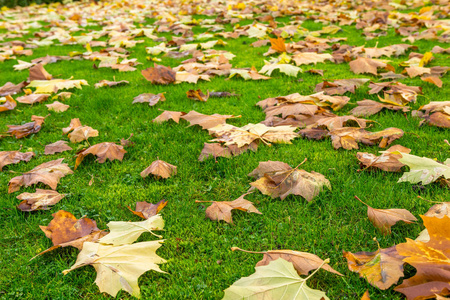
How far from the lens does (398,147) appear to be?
6.68ft

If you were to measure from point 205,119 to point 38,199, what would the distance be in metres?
1.28

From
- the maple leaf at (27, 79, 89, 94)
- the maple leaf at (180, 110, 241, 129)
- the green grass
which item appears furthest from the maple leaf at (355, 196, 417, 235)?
the maple leaf at (27, 79, 89, 94)

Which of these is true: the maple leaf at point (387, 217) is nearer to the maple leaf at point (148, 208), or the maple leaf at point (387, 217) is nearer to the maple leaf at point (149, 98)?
the maple leaf at point (148, 208)

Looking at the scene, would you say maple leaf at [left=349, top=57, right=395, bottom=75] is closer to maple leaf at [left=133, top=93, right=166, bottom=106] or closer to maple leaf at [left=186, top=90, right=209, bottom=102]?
maple leaf at [left=186, top=90, right=209, bottom=102]

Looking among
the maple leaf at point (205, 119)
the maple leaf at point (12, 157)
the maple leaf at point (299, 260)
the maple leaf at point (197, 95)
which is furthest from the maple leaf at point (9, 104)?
the maple leaf at point (299, 260)

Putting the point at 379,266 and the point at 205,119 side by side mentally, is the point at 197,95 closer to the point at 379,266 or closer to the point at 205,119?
the point at 205,119

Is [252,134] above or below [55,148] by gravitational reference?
above

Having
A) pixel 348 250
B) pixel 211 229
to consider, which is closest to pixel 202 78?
pixel 211 229

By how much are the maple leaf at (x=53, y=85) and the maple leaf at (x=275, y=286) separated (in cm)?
306

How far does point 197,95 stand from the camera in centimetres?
315

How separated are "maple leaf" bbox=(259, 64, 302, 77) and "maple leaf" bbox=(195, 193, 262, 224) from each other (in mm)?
2140

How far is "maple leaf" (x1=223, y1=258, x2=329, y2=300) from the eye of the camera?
118 cm

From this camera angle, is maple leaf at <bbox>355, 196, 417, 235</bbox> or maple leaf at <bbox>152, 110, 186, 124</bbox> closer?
maple leaf at <bbox>355, 196, 417, 235</bbox>

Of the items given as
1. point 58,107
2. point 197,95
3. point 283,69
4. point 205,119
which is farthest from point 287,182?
point 58,107
